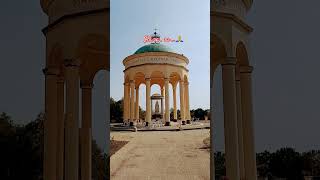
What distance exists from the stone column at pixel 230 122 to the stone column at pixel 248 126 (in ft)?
7.68

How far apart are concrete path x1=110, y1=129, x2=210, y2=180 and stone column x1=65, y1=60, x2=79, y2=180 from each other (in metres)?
2.25

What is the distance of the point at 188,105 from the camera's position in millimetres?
11844

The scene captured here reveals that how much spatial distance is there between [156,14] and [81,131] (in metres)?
8.05

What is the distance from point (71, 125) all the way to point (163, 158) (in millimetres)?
3724

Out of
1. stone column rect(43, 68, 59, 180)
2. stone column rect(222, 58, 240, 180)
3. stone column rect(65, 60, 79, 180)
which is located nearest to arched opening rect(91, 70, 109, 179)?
stone column rect(65, 60, 79, 180)

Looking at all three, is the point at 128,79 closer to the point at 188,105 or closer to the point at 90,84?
the point at 188,105

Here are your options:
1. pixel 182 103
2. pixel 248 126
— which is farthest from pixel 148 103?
pixel 248 126

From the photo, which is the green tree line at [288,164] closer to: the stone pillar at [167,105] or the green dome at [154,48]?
the stone pillar at [167,105]

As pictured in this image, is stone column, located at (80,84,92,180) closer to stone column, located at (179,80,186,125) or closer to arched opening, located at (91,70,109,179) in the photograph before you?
arched opening, located at (91,70,109,179)

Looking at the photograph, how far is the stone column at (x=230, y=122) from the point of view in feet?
45.0

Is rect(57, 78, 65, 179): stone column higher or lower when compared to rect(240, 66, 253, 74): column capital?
lower

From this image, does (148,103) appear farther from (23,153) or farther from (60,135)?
(23,153)

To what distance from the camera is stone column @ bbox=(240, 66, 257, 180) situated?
16.0 m

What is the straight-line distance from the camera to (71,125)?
1304cm
